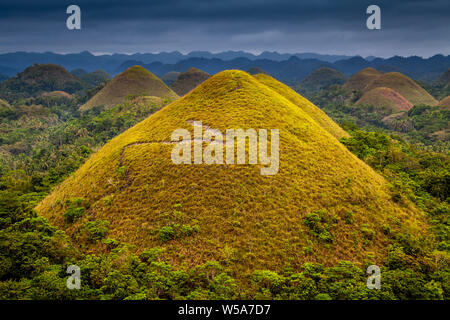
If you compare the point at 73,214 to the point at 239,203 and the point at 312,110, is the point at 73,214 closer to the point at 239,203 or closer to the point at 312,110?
the point at 239,203

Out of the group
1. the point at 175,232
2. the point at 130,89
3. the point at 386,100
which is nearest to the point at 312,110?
the point at 175,232

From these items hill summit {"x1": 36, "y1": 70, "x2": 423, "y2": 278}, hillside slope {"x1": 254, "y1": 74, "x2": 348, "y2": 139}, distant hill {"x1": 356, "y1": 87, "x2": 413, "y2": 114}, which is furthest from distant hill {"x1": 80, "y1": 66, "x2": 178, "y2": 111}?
hill summit {"x1": 36, "y1": 70, "x2": 423, "y2": 278}

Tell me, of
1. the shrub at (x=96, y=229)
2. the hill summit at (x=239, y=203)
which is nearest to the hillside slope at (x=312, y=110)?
the hill summit at (x=239, y=203)

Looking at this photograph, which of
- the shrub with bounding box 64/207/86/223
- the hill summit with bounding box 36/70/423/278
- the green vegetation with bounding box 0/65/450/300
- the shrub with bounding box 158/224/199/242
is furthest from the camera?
the shrub with bounding box 64/207/86/223

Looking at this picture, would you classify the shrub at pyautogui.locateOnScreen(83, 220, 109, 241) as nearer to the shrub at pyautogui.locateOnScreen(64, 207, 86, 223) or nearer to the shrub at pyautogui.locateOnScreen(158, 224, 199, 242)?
the shrub at pyautogui.locateOnScreen(64, 207, 86, 223)

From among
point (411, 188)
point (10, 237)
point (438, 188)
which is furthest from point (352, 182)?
point (10, 237)
